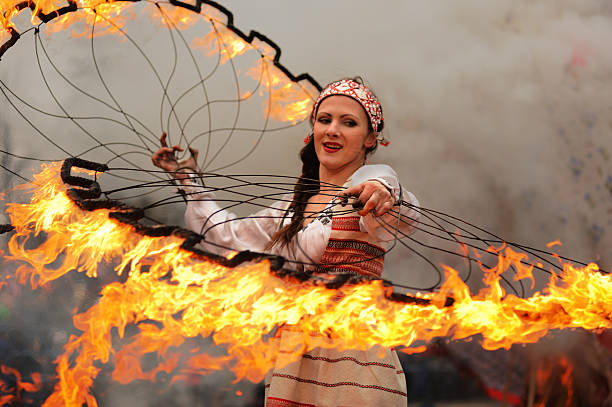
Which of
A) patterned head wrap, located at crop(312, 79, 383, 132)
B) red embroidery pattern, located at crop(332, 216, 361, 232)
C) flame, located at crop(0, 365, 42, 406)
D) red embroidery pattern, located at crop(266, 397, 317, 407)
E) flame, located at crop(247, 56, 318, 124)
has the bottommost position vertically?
flame, located at crop(0, 365, 42, 406)

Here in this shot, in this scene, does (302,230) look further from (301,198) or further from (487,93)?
(487,93)

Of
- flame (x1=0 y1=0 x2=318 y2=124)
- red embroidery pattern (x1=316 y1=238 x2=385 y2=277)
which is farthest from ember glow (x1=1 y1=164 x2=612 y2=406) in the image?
flame (x1=0 y1=0 x2=318 y2=124)

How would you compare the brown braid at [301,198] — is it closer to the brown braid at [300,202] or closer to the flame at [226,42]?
the brown braid at [300,202]

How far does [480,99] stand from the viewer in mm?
2635

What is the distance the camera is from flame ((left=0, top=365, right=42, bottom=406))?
2096mm

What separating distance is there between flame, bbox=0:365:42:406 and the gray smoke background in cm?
90

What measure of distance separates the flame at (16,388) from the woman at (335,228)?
833mm

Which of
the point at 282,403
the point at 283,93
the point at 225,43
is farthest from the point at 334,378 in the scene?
the point at 225,43

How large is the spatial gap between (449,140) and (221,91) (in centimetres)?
100

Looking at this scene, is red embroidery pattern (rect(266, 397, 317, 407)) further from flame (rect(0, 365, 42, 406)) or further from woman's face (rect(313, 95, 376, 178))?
flame (rect(0, 365, 42, 406))

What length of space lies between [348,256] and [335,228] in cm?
8

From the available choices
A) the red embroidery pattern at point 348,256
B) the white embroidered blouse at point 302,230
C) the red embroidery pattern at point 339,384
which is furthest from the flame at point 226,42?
the red embroidery pattern at point 339,384

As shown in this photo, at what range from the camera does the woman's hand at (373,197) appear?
139 centimetres

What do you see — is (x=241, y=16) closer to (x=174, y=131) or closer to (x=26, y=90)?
(x=174, y=131)
